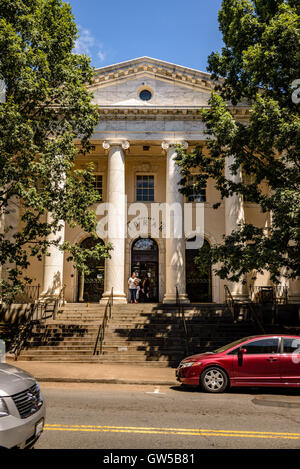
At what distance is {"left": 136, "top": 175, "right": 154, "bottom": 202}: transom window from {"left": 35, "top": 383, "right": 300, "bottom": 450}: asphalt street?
55.6ft

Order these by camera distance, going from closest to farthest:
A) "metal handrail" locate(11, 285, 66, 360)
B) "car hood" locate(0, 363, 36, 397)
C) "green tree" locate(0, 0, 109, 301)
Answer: "car hood" locate(0, 363, 36, 397) < "green tree" locate(0, 0, 109, 301) < "metal handrail" locate(11, 285, 66, 360)

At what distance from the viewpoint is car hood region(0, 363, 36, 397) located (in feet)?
14.2

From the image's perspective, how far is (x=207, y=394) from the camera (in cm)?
946

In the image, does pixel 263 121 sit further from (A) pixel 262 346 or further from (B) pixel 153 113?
(B) pixel 153 113

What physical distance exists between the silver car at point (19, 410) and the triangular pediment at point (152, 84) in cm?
2032

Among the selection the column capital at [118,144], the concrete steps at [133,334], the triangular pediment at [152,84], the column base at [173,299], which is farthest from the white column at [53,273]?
the triangular pediment at [152,84]

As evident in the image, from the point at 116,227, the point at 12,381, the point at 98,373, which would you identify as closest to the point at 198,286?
the point at 116,227

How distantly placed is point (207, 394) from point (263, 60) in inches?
421

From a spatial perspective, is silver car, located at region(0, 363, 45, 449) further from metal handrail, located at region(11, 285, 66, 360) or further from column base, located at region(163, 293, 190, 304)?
column base, located at region(163, 293, 190, 304)

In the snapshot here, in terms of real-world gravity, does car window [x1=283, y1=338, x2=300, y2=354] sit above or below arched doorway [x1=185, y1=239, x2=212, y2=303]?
below

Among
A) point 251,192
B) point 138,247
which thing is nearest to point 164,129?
point 138,247

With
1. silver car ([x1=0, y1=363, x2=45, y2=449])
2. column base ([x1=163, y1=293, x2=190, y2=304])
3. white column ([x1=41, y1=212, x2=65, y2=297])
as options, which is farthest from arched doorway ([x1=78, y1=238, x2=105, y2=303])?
silver car ([x1=0, y1=363, x2=45, y2=449])

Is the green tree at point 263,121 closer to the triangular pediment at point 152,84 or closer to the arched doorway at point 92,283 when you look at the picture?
the triangular pediment at point 152,84

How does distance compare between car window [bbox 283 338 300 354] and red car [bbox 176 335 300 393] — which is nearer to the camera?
red car [bbox 176 335 300 393]
